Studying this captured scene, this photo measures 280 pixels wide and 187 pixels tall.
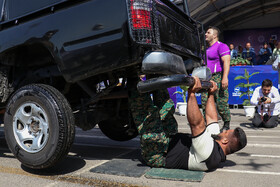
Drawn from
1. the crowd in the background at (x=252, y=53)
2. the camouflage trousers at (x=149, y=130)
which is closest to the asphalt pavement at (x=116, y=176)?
the camouflage trousers at (x=149, y=130)

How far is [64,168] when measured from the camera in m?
2.99

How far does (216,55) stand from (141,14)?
2.75 meters

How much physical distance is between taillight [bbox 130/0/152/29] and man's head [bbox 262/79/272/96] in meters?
4.19

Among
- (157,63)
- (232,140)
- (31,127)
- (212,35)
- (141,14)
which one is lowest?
(232,140)

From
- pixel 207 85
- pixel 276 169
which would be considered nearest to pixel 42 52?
pixel 207 85

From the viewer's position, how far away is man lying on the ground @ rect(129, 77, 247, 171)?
8.57 ft

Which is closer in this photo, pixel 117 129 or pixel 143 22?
pixel 143 22

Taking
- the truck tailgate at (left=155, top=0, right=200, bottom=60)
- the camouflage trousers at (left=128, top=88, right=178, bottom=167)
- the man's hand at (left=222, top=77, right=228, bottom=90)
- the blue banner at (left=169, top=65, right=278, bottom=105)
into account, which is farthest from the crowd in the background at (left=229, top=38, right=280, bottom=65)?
the camouflage trousers at (left=128, top=88, right=178, bottom=167)

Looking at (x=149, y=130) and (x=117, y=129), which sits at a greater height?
(x=149, y=130)

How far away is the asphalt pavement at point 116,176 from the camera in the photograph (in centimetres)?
254

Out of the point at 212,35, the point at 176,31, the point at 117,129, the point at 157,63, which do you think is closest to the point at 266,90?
the point at 212,35

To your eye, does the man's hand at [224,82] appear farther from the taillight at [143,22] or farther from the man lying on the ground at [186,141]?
the taillight at [143,22]

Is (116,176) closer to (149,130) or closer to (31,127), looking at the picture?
(149,130)

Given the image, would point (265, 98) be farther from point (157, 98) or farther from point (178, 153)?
point (178, 153)
